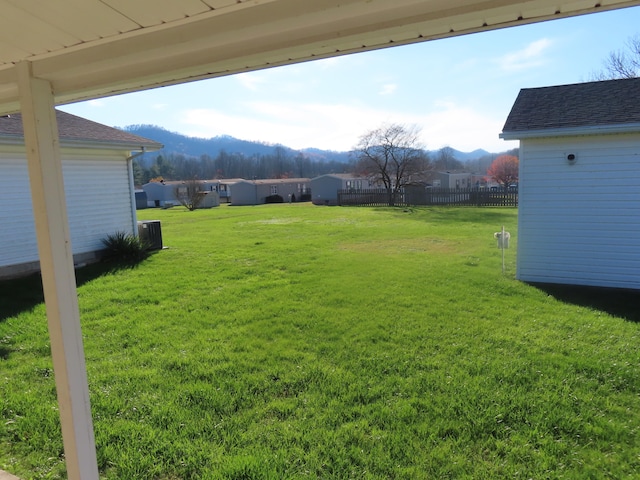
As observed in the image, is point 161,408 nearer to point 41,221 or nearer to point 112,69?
point 41,221

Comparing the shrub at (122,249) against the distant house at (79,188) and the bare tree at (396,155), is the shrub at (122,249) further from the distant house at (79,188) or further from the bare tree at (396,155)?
the bare tree at (396,155)

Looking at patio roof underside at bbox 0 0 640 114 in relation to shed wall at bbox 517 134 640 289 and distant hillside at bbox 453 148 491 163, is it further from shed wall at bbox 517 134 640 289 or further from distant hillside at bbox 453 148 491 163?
distant hillside at bbox 453 148 491 163

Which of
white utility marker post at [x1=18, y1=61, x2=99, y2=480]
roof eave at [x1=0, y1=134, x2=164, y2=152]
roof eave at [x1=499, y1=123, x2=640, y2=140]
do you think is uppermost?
roof eave at [x1=0, y1=134, x2=164, y2=152]

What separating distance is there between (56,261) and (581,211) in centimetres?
792

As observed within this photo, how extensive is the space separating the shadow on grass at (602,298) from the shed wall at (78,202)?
934 cm

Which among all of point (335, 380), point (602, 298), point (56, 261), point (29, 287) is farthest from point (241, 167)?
point (56, 261)

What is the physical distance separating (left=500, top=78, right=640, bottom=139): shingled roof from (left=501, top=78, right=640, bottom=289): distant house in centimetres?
2

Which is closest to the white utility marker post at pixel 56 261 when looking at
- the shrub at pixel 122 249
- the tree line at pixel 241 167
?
the shrub at pixel 122 249

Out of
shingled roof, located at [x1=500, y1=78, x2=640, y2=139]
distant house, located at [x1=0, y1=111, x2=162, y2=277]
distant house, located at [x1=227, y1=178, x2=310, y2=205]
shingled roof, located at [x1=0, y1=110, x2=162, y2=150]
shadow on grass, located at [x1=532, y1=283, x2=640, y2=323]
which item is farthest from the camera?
distant house, located at [x1=227, y1=178, x2=310, y2=205]

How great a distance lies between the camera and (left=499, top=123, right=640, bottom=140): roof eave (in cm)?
651

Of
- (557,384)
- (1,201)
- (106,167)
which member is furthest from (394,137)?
(557,384)

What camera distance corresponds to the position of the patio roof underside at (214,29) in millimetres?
1180

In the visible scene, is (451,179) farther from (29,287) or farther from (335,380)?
(335,380)

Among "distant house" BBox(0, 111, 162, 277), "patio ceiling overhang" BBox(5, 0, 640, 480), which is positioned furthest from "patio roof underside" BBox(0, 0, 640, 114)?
"distant house" BBox(0, 111, 162, 277)
